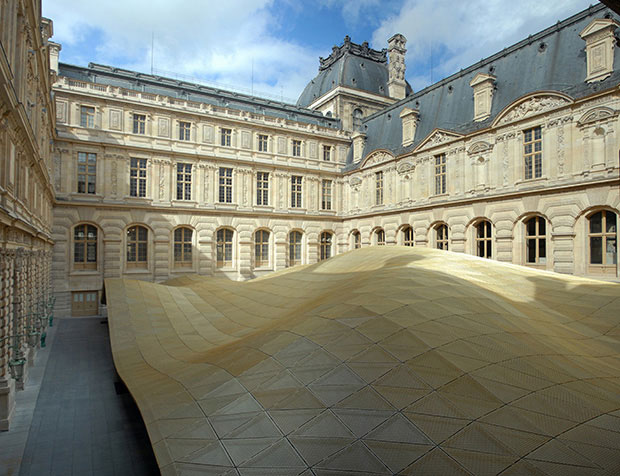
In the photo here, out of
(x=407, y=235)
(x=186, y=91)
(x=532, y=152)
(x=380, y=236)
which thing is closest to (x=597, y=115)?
(x=532, y=152)

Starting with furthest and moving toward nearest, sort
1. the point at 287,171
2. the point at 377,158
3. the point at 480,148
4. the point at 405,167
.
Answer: the point at 287,171
the point at 377,158
the point at 405,167
the point at 480,148

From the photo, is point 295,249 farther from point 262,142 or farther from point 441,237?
point 441,237

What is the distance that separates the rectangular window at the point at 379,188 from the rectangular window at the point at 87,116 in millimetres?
24991

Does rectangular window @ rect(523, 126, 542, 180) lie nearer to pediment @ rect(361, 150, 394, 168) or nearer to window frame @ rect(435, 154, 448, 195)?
window frame @ rect(435, 154, 448, 195)

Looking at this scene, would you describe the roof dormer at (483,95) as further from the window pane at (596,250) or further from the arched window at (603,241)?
the window pane at (596,250)

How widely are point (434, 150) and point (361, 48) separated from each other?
2603cm

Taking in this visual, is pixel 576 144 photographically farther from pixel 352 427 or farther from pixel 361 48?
pixel 361 48

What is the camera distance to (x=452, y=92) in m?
32.1

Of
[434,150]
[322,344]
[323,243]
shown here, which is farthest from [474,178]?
[322,344]

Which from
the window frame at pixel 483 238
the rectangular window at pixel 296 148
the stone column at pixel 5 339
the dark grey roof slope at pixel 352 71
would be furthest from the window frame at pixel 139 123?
the window frame at pixel 483 238

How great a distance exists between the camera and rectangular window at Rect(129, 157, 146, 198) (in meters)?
32.4

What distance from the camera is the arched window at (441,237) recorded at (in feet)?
101

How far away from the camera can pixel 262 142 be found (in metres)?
38.1

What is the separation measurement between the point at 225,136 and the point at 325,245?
14.9 metres
